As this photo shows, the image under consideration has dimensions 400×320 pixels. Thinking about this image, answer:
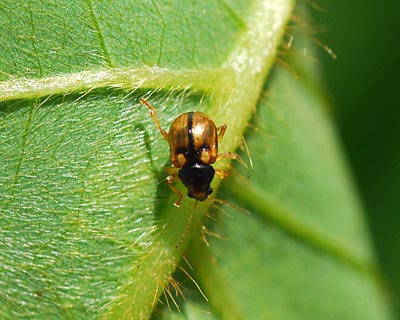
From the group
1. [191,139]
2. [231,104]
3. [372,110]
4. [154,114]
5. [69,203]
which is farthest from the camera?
[372,110]

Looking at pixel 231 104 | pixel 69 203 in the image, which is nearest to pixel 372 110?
pixel 231 104

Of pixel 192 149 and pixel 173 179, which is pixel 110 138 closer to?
pixel 173 179

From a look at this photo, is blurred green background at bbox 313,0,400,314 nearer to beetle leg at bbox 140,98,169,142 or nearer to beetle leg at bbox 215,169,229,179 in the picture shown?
beetle leg at bbox 215,169,229,179

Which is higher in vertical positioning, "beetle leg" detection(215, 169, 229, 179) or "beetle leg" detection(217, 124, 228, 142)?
"beetle leg" detection(217, 124, 228, 142)

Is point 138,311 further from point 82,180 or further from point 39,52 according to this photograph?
point 39,52

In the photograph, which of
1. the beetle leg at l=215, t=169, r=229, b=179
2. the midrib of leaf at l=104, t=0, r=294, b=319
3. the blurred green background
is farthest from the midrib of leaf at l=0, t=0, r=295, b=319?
the blurred green background

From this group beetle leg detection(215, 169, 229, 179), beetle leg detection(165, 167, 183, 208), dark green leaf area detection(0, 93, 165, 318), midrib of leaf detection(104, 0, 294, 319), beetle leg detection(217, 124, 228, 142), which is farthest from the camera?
beetle leg detection(215, 169, 229, 179)

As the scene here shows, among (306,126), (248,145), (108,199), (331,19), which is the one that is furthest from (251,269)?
(331,19)
